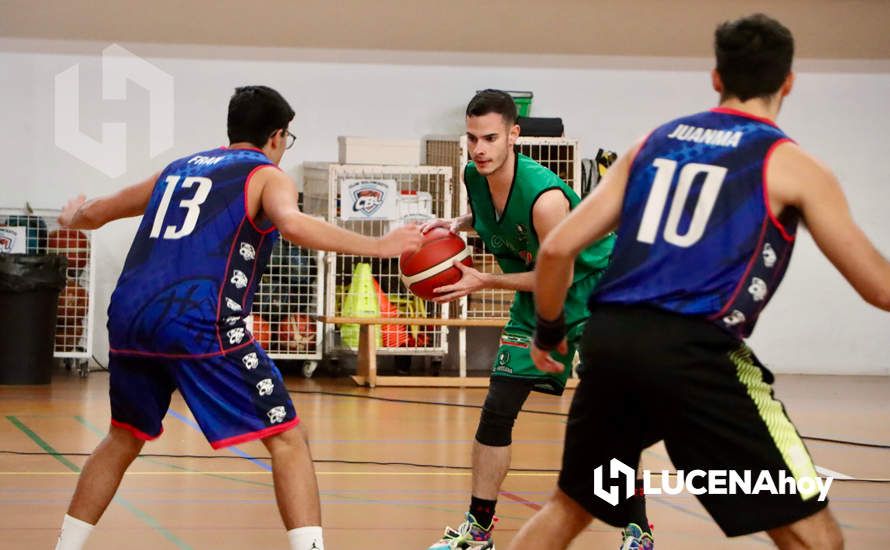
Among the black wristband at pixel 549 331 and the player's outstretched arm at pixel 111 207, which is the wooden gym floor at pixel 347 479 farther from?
the black wristband at pixel 549 331

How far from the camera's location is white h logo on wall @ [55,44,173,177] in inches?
404

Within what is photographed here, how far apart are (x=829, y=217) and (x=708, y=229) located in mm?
235

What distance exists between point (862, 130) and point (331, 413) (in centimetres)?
655

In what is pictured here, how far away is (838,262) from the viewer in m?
2.31

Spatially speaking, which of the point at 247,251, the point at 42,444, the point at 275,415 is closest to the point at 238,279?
the point at 247,251

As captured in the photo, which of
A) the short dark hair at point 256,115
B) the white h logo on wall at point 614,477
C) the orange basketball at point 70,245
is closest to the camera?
the white h logo on wall at point 614,477

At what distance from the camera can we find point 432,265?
4172 millimetres

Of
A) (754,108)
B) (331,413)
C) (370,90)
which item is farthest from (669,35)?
(754,108)

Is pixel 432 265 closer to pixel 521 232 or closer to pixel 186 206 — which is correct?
pixel 521 232

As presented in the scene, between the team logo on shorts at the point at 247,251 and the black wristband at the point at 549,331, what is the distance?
3.54 ft

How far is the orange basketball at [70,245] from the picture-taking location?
955cm

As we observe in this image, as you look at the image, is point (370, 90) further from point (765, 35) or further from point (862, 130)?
point (765, 35)

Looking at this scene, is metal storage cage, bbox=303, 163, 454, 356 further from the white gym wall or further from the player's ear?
the player's ear

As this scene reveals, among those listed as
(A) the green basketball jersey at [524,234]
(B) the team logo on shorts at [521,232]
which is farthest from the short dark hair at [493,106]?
(B) the team logo on shorts at [521,232]
